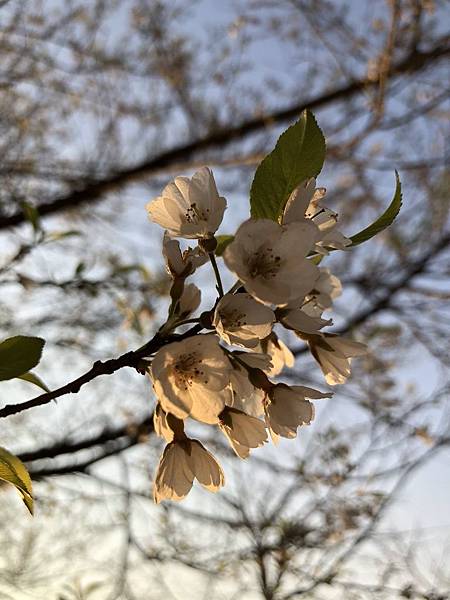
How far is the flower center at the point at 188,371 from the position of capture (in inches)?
32.2

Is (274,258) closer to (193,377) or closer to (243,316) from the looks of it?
(243,316)

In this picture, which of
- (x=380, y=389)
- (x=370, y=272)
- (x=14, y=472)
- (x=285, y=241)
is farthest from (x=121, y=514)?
(x=285, y=241)

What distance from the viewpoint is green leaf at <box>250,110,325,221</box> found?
2.91ft

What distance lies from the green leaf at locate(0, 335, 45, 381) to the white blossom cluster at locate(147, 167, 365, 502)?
0.63 feet

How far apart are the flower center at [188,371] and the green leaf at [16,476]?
0.31 meters

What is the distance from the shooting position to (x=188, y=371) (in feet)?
2.68

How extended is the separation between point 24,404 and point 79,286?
1638 millimetres

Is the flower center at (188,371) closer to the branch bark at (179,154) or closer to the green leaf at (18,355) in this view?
the green leaf at (18,355)

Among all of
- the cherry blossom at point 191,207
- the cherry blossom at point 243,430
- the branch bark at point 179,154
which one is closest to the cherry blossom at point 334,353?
the cherry blossom at point 243,430

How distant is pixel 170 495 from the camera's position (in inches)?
36.0

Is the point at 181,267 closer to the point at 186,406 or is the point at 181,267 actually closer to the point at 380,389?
the point at 186,406

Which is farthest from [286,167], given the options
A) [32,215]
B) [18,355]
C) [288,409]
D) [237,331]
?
[32,215]

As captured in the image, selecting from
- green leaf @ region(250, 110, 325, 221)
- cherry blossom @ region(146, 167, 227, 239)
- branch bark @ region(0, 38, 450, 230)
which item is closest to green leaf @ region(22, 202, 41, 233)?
cherry blossom @ region(146, 167, 227, 239)

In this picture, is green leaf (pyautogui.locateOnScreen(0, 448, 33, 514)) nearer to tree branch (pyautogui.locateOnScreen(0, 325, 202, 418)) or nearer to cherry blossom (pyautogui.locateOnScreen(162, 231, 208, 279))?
tree branch (pyautogui.locateOnScreen(0, 325, 202, 418))
